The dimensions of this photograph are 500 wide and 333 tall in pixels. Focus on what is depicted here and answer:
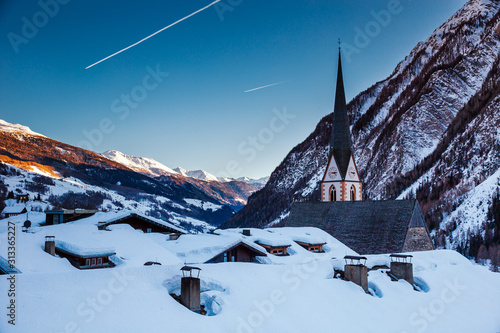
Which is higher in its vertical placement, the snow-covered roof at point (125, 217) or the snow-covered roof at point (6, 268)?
the snow-covered roof at point (125, 217)

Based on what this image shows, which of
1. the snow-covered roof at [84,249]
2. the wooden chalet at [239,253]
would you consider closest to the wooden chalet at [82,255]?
the snow-covered roof at [84,249]

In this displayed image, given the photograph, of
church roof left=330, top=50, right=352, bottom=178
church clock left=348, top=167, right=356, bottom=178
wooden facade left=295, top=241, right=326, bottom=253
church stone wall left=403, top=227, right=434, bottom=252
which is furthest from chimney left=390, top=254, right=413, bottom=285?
church clock left=348, top=167, right=356, bottom=178

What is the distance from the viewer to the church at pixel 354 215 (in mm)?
42594

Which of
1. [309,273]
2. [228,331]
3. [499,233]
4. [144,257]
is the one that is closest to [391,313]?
[309,273]

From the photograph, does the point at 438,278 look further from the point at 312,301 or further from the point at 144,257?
the point at 144,257

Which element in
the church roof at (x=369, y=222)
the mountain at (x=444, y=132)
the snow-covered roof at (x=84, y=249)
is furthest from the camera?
the mountain at (x=444, y=132)

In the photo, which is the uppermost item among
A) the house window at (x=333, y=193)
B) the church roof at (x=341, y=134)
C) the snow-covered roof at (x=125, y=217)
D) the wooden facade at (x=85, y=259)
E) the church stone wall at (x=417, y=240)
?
the church roof at (x=341, y=134)

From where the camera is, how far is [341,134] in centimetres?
6072

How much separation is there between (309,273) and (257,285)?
3.27 m

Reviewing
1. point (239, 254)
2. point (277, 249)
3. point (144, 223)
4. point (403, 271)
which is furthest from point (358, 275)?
point (144, 223)

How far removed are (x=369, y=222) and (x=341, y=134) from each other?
1856 cm

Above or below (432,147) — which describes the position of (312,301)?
below

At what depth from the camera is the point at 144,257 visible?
24125mm

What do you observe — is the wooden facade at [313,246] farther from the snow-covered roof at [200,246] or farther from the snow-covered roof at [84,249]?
the snow-covered roof at [84,249]
